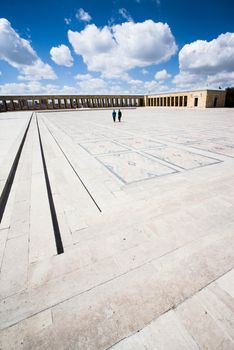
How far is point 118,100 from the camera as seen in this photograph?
63.9m

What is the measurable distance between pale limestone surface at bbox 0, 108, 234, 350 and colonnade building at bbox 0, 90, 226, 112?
41.4 m

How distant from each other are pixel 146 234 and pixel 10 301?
178cm

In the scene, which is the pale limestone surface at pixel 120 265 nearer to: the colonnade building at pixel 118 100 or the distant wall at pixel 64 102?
the colonnade building at pixel 118 100

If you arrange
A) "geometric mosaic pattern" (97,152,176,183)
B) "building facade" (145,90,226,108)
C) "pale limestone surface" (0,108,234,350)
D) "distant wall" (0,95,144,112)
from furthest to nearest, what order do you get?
"distant wall" (0,95,144,112) < "building facade" (145,90,226,108) < "geometric mosaic pattern" (97,152,176,183) < "pale limestone surface" (0,108,234,350)

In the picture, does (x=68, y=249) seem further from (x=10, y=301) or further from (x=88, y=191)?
(x=88, y=191)

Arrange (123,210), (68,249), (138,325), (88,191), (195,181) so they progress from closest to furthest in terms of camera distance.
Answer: (138,325) → (68,249) → (123,210) → (88,191) → (195,181)

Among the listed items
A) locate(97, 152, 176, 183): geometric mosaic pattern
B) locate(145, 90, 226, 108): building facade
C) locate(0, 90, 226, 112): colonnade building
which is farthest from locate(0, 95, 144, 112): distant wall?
locate(97, 152, 176, 183): geometric mosaic pattern

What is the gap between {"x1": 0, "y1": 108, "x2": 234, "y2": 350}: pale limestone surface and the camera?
1.55m

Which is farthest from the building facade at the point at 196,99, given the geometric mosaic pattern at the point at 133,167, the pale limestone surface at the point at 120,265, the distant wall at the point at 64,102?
the pale limestone surface at the point at 120,265

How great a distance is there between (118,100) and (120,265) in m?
67.7

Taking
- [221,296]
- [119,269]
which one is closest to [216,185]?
[221,296]

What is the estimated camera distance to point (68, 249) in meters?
2.43

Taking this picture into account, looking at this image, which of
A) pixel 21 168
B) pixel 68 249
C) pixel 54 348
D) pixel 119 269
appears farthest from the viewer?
pixel 21 168

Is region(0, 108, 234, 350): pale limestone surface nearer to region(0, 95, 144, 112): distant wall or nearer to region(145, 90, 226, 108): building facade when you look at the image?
region(145, 90, 226, 108): building facade
